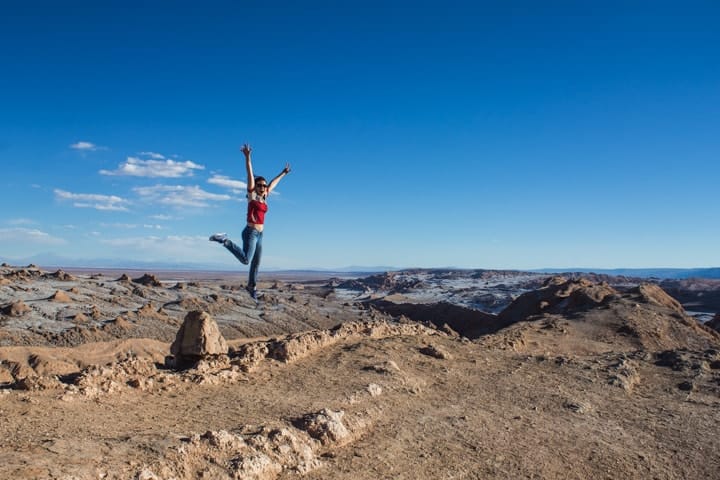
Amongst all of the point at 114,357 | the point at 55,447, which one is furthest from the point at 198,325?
the point at 114,357

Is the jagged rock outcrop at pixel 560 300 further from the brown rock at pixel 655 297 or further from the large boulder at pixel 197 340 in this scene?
the large boulder at pixel 197 340

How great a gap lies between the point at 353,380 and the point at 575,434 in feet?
11.0

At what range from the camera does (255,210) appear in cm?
828

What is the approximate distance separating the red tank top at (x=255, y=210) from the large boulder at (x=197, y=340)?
242cm

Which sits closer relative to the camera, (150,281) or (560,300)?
(560,300)

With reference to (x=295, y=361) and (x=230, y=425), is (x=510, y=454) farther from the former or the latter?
(x=295, y=361)

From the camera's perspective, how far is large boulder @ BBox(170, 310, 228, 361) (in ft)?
30.8

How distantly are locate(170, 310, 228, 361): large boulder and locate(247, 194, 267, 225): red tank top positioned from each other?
7.93ft

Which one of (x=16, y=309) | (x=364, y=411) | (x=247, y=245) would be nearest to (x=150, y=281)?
(x=16, y=309)

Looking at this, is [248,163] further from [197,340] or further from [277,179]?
[197,340]

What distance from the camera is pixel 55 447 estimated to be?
4902 mm

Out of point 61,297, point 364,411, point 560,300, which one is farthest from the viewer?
point 560,300

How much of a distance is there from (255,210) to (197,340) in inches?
110

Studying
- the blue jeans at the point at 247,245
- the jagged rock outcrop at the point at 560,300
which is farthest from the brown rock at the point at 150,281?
the blue jeans at the point at 247,245
